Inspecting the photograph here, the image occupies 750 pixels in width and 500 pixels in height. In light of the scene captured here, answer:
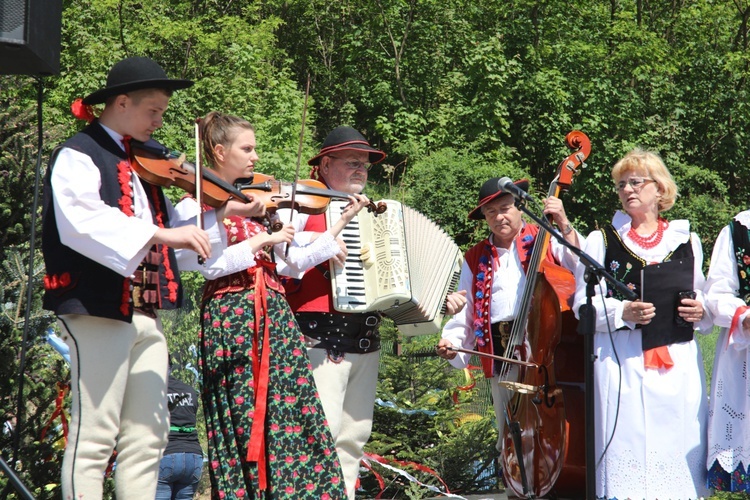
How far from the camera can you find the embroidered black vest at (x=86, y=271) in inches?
124

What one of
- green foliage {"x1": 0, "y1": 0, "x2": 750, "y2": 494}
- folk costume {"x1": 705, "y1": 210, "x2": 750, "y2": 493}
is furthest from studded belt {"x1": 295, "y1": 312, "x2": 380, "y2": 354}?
green foliage {"x1": 0, "y1": 0, "x2": 750, "y2": 494}

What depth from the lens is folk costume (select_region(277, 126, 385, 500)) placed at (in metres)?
4.21

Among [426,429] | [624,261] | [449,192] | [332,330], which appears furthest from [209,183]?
[449,192]

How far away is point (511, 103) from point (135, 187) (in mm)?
14084

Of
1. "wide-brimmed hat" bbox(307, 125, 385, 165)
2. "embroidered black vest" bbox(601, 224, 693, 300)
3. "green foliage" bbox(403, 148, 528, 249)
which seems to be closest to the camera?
"wide-brimmed hat" bbox(307, 125, 385, 165)

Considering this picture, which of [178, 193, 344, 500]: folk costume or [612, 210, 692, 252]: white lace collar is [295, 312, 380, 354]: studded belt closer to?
[178, 193, 344, 500]: folk costume

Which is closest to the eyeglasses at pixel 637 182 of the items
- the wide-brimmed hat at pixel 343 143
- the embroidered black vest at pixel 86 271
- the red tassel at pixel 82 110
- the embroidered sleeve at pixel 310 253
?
the wide-brimmed hat at pixel 343 143

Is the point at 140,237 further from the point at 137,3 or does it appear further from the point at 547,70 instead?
the point at 547,70

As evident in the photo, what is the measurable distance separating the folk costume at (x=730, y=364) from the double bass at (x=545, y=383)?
2.09ft

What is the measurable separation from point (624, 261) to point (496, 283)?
2.15ft

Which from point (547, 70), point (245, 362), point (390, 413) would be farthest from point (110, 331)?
point (547, 70)

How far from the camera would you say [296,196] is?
4031 mm

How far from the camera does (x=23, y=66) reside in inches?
136

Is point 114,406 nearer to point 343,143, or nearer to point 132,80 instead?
point 132,80
